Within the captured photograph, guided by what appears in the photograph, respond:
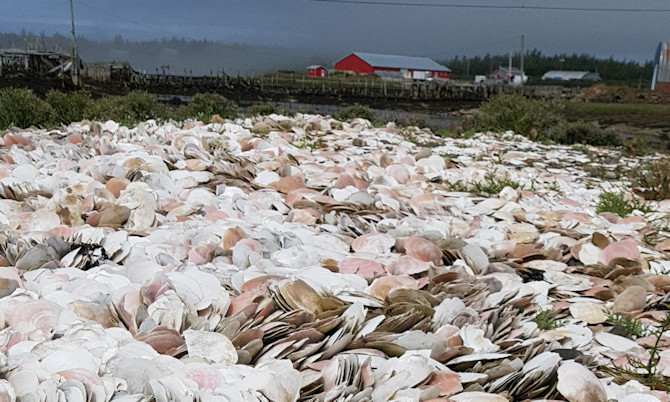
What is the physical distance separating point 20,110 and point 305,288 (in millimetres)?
7394

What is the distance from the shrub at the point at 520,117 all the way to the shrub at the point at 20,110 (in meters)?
5.89

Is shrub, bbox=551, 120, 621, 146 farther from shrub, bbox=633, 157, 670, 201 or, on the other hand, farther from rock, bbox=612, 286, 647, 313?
rock, bbox=612, 286, 647, 313

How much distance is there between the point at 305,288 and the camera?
1.58m

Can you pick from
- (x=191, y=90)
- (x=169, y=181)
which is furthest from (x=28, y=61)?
(x=169, y=181)

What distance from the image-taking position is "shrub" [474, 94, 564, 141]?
25.9ft

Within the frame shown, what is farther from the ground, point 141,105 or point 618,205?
point 141,105

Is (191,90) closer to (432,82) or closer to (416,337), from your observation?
(432,82)

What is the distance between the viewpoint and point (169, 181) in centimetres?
280

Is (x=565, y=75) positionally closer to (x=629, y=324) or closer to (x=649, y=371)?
(x=629, y=324)

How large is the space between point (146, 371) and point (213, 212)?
4.20 feet

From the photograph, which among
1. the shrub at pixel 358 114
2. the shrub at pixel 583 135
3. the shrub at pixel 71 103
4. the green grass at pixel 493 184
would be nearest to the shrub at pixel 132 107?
the shrub at pixel 71 103

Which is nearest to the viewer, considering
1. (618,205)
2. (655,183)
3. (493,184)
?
(618,205)

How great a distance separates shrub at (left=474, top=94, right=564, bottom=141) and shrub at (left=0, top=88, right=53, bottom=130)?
232 inches

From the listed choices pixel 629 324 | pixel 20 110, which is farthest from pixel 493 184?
pixel 20 110
